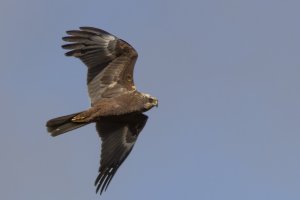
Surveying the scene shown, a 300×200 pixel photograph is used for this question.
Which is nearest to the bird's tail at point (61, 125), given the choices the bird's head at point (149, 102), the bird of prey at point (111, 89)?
the bird of prey at point (111, 89)

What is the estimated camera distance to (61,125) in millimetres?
16266

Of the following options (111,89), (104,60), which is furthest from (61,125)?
(104,60)

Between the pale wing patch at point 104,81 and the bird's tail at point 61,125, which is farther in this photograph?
the pale wing patch at point 104,81

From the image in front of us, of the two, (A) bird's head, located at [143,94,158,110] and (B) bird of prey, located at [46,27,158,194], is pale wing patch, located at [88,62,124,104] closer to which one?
(B) bird of prey, located at [46,27,158,194]

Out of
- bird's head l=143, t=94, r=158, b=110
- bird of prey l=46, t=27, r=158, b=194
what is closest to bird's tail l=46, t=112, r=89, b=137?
bird of prey l=46, t=27, r=158, b=194

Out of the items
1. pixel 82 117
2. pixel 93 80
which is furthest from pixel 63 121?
pixel 93 80

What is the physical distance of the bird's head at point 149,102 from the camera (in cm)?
1665

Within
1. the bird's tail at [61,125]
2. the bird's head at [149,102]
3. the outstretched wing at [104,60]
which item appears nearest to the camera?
the bird's tail at [61,125]

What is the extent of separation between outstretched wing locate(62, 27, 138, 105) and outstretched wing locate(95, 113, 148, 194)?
0.72 meters

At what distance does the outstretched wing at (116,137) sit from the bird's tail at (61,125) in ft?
2.91

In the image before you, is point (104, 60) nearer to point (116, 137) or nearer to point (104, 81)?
point (104, 81)

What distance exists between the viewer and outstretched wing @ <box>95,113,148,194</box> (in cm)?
1689

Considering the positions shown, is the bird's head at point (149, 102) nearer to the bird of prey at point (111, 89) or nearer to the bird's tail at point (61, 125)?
the bird of prey at point (111, 89)

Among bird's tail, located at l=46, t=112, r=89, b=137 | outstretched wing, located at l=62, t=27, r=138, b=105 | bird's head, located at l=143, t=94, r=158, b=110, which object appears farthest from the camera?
outstretched wing, located at l=62, t=27, r=138, b=105
